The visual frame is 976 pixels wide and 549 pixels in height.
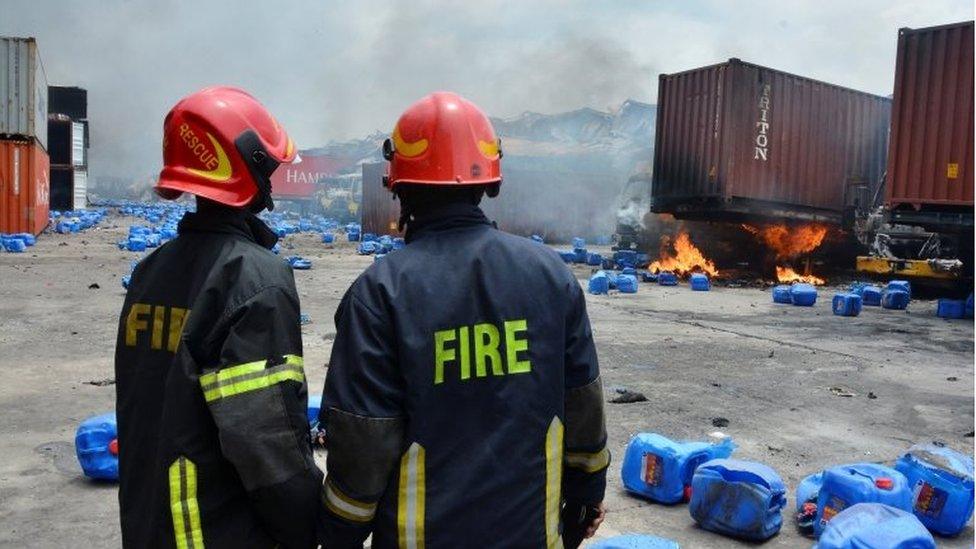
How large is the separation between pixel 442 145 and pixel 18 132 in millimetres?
22410

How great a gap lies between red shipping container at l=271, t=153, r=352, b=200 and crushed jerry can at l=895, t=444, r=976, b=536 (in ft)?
162

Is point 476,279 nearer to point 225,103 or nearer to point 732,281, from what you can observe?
point 225,103

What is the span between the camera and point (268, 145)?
1.98 metres

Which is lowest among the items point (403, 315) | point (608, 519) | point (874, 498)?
point (608, 519)

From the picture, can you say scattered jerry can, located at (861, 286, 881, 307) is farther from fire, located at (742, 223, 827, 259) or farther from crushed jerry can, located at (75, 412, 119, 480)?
crushed jerry can, located at (75, 412, 119, 480)

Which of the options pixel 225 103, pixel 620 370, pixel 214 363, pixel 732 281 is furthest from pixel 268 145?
pixel 732 281

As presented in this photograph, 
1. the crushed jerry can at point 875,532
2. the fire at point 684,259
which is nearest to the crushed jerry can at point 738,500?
the crushed jerry can at point 875,532

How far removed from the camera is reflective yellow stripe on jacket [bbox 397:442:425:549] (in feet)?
5.60

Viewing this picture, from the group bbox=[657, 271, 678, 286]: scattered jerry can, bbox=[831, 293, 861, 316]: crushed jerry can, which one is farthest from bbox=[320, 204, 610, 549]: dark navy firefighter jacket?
bbox=[657, 271, 678, 286]: scattered jerry can

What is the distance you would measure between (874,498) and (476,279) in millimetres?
2510

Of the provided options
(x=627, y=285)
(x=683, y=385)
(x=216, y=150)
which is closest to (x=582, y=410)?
(x=216, y=150)

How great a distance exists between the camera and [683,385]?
21.3 ft

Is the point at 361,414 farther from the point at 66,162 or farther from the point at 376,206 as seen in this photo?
the point at 66,162

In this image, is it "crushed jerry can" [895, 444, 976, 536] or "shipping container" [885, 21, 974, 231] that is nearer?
"crushed jerry can" [895, 444, 976, 536]
